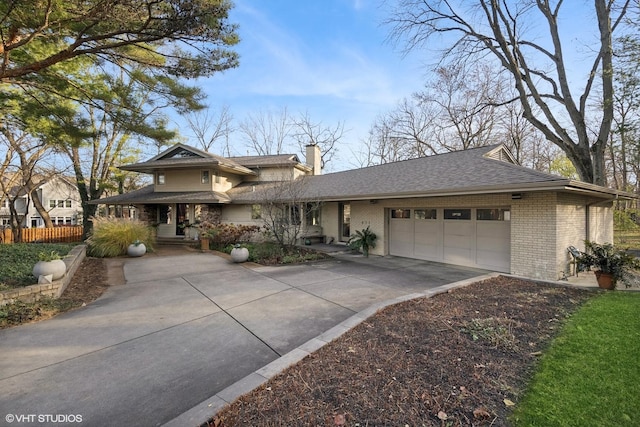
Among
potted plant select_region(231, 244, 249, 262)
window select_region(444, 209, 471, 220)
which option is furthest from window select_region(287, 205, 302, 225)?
window select_region(444, 209, 471, 220)

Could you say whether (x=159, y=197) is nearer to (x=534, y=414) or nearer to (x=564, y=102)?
(x=534, y=414)

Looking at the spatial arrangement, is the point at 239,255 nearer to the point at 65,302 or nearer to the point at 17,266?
the point at 65,302

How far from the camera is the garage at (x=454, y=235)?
8.36m

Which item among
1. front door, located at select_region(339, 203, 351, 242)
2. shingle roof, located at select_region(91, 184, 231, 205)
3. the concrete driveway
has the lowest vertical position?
the concrete driveway

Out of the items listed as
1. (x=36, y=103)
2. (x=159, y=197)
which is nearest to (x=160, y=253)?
(x=159, y=197)

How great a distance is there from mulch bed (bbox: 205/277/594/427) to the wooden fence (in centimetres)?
2445

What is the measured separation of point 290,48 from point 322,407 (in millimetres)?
11608

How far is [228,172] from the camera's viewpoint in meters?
17.7

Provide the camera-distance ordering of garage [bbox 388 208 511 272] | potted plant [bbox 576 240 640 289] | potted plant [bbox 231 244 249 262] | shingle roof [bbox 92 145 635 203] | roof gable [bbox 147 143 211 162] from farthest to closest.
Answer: roof gable [bbox 147 143 211 162], potted plant [bbox 231 244 249 262], garage [bbox 388 208 511 272], shingle roof [bbox 92 145 635 203], potted plant [bbox 576 240 640 289]

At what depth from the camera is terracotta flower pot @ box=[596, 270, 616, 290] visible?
650 centimetres

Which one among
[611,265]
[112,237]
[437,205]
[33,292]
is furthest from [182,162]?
[611,265]

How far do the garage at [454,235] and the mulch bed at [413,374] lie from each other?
3742mm

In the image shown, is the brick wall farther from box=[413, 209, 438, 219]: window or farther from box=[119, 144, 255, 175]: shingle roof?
box=[119, 144, 255, 175]: shingle roof

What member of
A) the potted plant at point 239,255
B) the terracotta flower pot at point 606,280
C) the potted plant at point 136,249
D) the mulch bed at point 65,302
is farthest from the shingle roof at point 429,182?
the mulch bed at point 65,302
